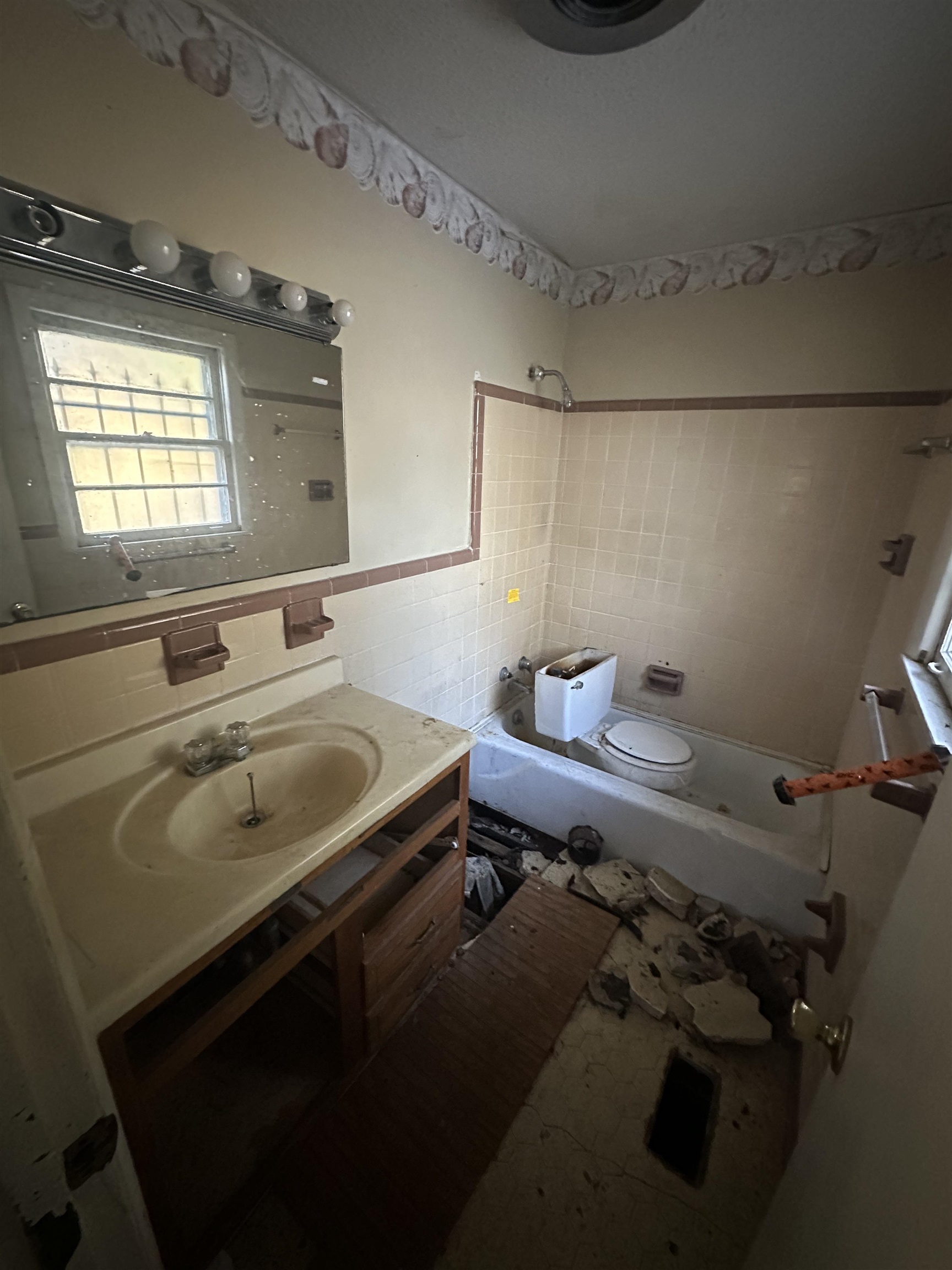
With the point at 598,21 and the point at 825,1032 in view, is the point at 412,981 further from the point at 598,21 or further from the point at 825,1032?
the point at 598,21

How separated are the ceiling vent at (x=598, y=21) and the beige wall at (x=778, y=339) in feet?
3.96

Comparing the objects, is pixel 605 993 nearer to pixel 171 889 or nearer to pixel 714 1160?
pixel 714 1160

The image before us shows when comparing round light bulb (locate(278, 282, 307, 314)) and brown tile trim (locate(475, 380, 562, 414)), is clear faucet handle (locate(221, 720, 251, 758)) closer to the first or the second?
round light bulb (locate(278, 282, 307, 314))

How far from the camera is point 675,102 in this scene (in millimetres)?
1106

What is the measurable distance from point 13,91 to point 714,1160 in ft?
7.90

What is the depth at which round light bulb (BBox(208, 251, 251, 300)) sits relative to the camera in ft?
3.09

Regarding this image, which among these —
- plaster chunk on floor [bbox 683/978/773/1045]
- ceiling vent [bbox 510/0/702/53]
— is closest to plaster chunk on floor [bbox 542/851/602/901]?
plaster chunk on floor [bbox 683/978/773/1045]

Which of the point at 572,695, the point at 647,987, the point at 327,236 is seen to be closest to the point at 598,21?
the point at 327,236

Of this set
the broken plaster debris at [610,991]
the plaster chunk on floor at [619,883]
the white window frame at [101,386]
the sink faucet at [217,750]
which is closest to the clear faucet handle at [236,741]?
the sink faucet at [217,750]

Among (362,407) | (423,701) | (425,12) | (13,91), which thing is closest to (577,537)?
(423,701)

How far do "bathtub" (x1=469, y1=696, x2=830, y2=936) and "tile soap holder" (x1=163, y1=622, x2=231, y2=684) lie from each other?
1.23 meters

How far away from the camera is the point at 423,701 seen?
1886 millimetres

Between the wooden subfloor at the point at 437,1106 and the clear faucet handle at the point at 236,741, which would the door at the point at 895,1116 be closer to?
the wooden subfloor at the point at 437,1106

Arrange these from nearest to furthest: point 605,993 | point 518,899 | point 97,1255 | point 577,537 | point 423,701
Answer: point 97,1255
point 605,993
point 518,899
point 423,701
point 577,537
